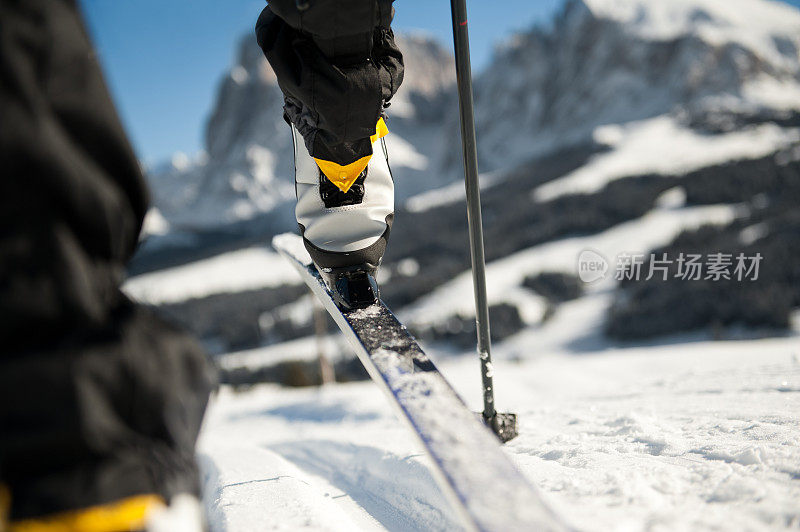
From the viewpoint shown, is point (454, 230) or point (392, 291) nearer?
point (392, 291)

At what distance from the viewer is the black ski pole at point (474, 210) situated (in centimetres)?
169

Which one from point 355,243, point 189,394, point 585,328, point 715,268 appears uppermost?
point 355,243

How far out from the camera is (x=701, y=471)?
119 centimetres

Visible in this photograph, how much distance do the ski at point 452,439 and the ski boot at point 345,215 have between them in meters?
0.36

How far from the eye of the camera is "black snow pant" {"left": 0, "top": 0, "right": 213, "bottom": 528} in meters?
0.57

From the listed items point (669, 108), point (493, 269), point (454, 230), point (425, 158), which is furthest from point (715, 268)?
point (425, 158)

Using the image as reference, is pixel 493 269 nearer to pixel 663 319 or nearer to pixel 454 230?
pixel 663 319

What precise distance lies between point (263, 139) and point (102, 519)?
75.2 metres

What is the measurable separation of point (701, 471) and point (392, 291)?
61.6 ft

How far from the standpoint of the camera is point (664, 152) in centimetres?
3044
